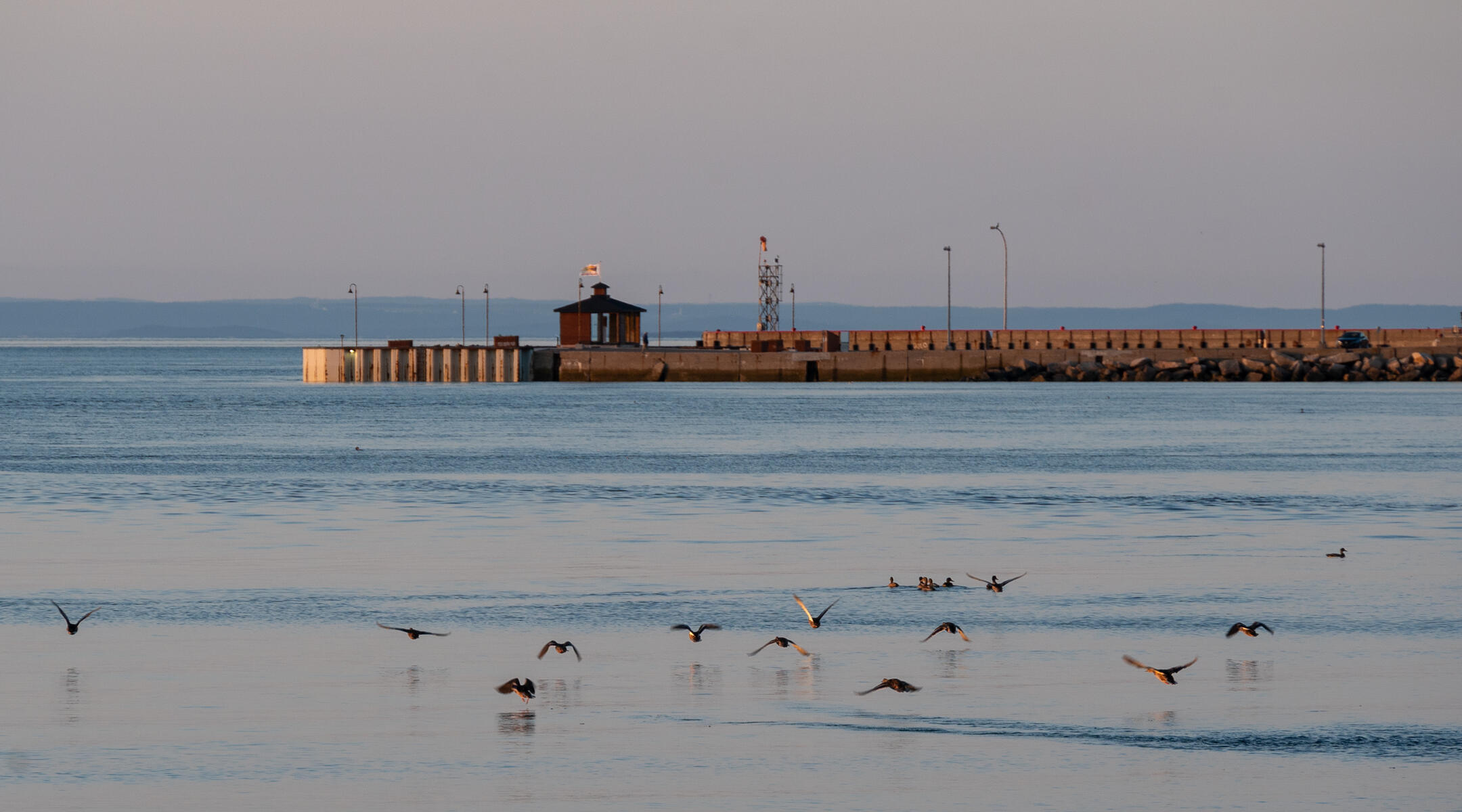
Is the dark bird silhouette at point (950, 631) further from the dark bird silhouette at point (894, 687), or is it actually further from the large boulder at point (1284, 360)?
the large boulder at point (1284, 360)

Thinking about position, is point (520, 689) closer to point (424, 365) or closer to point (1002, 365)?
point (1002, 365)

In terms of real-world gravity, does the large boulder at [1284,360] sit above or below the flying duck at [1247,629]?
above

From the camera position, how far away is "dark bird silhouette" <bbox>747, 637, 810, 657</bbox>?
16391 millimetres

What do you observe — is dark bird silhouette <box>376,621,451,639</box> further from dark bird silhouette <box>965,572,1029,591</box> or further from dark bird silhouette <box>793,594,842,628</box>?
dark bird silhouette <box>965,572,1029,591</box>

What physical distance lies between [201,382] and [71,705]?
136 m

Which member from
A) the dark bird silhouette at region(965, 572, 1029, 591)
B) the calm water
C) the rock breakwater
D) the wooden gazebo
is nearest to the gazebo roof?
the wooden gazebo

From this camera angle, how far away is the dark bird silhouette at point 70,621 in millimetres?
17656

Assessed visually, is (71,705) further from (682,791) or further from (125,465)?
(125,465)

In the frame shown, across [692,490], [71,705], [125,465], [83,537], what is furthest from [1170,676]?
[125,465]

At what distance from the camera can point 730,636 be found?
1845 cm

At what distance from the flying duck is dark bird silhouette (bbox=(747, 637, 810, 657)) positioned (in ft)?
13.8

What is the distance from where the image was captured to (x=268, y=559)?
2544cm

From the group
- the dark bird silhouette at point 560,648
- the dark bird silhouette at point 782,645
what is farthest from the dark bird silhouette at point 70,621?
the dark bird silhouette at point 782,645

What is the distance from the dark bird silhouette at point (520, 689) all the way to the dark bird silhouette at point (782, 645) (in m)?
2.47
